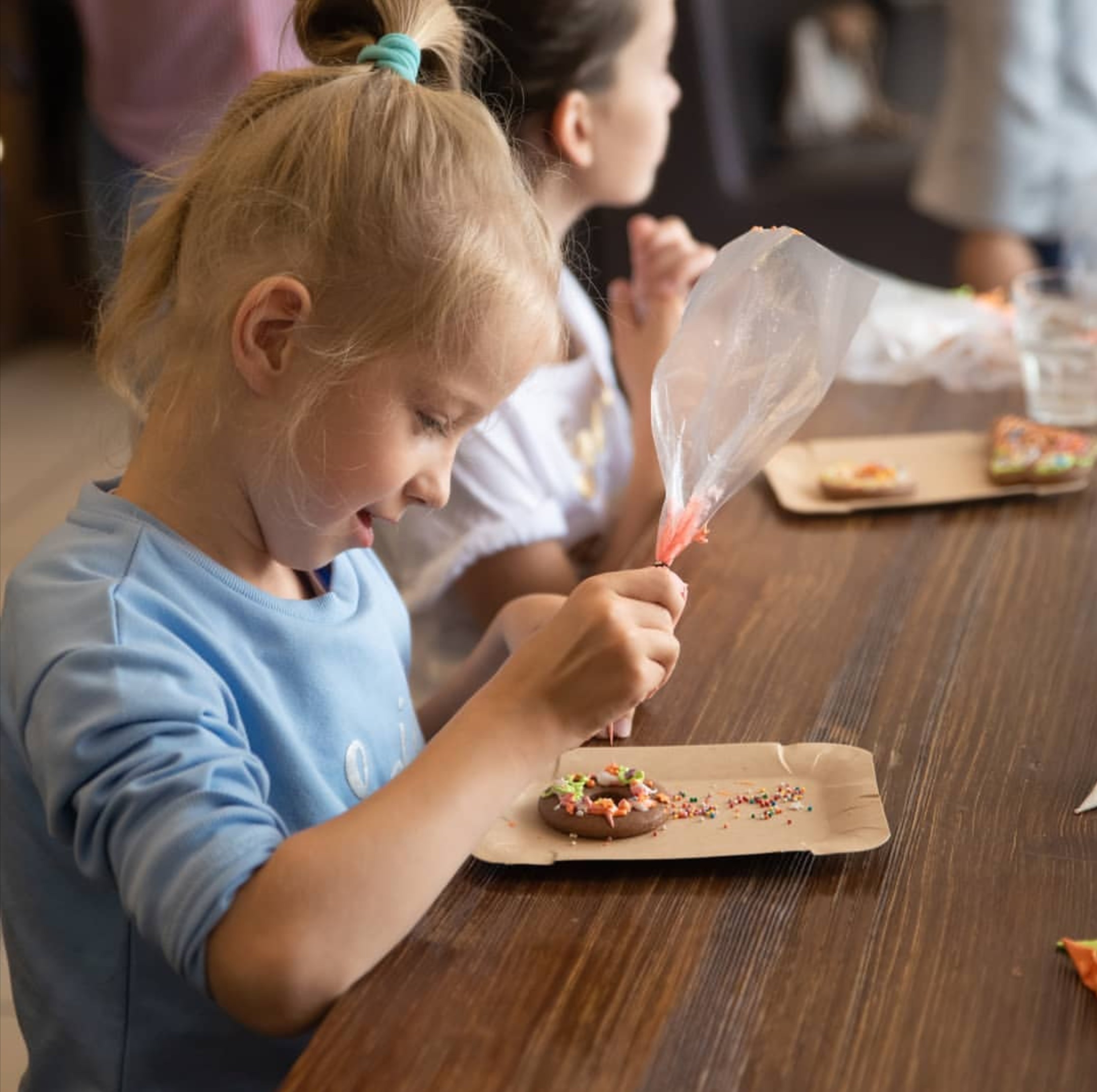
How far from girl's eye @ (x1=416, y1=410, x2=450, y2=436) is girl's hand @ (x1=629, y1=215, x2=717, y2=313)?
0.75 meters

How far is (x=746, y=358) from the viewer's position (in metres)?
1.09

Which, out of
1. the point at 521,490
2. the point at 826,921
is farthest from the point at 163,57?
the point at 826,921

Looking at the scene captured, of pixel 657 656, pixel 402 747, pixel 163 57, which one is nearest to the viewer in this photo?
pixel 657 656

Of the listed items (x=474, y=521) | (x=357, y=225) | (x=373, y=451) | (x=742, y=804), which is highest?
(x=357, y=225)

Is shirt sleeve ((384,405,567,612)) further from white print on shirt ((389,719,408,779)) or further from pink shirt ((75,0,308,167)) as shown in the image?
pink shirt ((75,0,308,167))

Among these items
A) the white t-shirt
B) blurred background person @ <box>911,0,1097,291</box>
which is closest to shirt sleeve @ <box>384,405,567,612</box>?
the white t-shirt

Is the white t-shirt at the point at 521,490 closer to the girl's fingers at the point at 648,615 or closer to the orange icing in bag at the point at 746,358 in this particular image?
the orange icing in bag at the point at 746,358

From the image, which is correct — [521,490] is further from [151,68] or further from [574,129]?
[151,68]

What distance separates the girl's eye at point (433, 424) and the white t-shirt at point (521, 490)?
445mm

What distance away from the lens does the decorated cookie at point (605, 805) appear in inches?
36.6

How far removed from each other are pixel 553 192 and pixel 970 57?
4.17 ft

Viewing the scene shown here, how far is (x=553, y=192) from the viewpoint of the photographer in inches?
65.5

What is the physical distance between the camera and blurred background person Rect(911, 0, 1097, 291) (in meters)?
2.53

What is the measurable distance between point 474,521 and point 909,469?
0.45 meters
